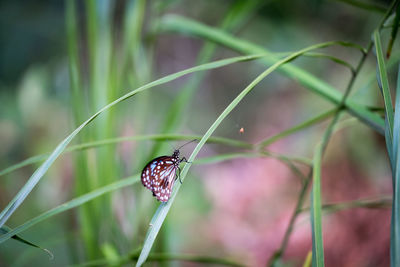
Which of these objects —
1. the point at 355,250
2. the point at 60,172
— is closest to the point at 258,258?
the point at 355,250

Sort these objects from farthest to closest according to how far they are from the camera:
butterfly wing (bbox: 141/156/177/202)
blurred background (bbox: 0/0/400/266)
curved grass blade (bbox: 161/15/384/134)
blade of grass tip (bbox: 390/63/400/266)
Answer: blurred background (bbox: 0/0/400/266)
curved grass blade (bbox: 161/15/384/134)
butterfly wing (bbox: 141/156/177/202)
blade of grass tip (bbox: 390/63/400/266)

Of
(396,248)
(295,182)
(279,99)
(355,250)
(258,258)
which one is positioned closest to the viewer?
(396,248)

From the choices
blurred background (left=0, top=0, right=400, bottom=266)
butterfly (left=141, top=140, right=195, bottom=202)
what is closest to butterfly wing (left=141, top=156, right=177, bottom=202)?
butterfly (left=141, top=140, right=195, bottom=202)

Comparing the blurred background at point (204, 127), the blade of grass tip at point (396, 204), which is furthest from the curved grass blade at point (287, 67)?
the blade of grass tip at point (396, 204)

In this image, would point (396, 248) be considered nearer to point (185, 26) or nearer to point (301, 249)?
point (185, 26)

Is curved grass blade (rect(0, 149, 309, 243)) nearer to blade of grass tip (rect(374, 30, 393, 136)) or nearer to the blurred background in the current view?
blade of grass tip (rect(374, 30, 393, 136))

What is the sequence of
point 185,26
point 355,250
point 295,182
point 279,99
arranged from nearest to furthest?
point 185,26, point 355,250, point 295,182, point 279,99

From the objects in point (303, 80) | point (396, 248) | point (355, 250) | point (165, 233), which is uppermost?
point (355, 250)

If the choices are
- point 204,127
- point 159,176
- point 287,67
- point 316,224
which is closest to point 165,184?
point 159,176
